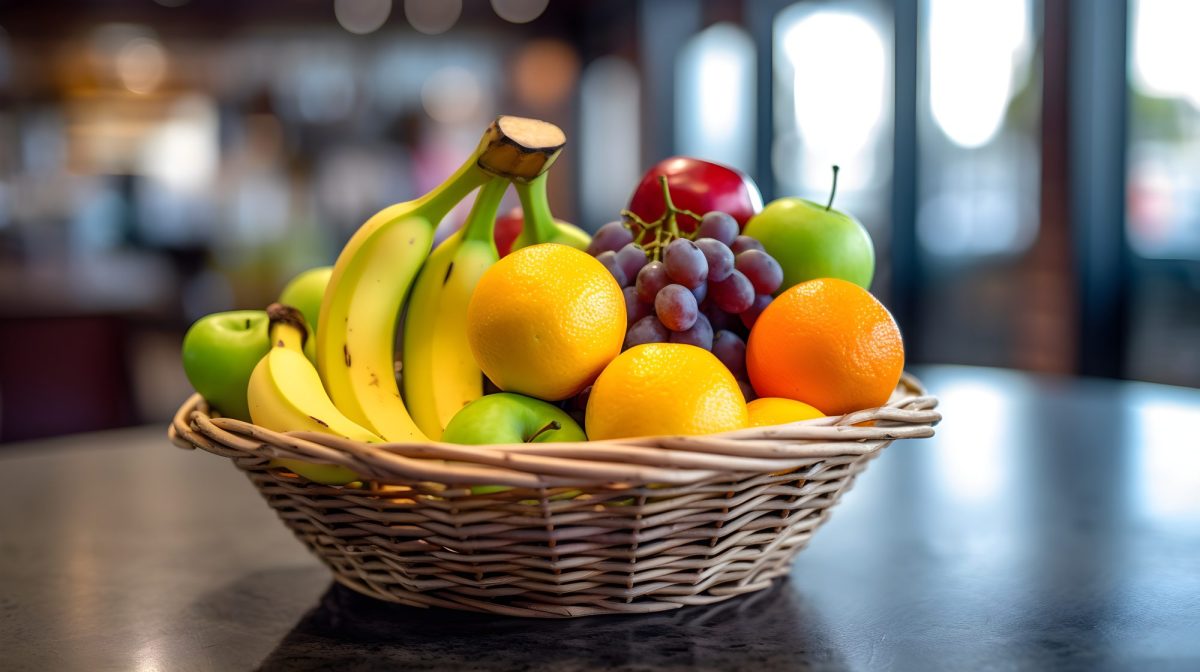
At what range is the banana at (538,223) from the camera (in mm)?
795

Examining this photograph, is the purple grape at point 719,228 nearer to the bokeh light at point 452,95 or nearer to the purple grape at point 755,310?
the purple grape at point 755,310

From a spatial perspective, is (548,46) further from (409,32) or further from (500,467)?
(500,467)

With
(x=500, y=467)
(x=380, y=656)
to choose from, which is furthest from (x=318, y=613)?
(x=500, y=467)

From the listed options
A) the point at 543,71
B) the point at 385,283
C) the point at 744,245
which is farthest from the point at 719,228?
the point at 543,71

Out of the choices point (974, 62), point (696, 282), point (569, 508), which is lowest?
point (569, 508)

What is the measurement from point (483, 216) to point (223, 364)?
0.23m

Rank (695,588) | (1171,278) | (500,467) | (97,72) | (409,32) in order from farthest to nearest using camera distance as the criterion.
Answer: (409,32) → (97,72) → (1171,278) → (695,588) → (500,467)

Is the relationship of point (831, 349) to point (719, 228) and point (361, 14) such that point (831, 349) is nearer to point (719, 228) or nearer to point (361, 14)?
point (719, 228)

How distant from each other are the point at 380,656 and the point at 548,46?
712cm

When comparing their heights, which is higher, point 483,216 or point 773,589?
point 483,216

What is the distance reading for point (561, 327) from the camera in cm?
63

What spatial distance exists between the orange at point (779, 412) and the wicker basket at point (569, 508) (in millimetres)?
31

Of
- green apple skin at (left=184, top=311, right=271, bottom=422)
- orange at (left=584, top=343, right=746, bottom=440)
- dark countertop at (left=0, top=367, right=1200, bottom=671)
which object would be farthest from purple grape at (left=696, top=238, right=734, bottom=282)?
green apple skin at (left=184, top=311, right=271, bottom=422)

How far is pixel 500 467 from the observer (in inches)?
20.7
